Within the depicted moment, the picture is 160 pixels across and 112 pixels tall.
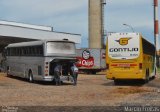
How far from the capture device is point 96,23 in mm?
72188

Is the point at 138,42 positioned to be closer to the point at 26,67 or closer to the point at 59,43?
the point at 59,43

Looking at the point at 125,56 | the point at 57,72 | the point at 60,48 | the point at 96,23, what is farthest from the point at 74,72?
the point at 96,23

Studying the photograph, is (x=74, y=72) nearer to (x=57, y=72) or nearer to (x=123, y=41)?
(x=57, y=72)

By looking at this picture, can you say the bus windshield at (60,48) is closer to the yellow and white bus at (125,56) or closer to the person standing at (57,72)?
the person standing at (57,72)

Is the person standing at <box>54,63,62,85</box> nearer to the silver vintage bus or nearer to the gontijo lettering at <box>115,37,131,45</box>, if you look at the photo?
the silver vintage bus

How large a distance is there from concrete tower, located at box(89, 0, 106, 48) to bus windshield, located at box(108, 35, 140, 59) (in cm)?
4233

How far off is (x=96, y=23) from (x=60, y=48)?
43.4 metres

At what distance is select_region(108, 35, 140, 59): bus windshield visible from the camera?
94.7ft

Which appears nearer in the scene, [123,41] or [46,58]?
[46,58]

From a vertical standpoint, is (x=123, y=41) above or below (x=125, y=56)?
above

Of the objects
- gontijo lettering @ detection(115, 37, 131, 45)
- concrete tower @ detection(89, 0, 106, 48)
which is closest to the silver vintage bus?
gontijo lettering @ detection(115, 37, 131, 45)

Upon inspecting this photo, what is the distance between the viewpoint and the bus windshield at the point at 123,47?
28.9 metres

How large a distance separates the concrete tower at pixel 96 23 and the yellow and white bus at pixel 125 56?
42089mm

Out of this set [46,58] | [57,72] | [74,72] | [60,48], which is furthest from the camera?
[60,48]
